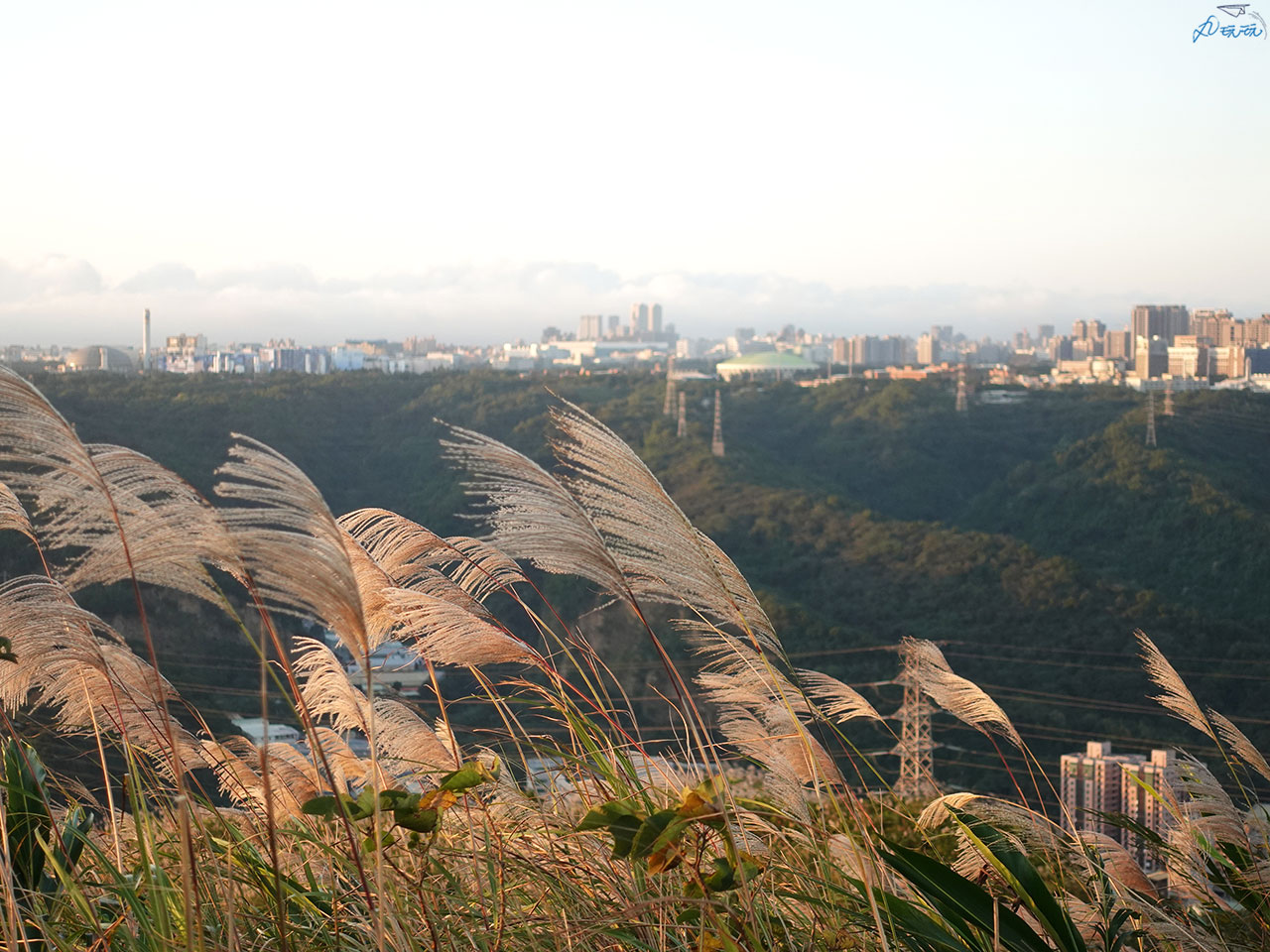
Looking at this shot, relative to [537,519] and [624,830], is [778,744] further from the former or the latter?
[537,519]

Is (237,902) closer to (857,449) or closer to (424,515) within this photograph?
(424,515)

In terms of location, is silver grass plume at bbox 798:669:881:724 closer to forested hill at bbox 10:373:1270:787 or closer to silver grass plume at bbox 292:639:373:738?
silver grass plume at bbox 292:639:373:738

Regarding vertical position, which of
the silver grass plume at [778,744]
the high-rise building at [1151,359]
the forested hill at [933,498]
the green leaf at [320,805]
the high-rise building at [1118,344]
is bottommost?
the forested hill at [933,498]

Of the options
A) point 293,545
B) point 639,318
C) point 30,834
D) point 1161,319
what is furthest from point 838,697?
point 639,318

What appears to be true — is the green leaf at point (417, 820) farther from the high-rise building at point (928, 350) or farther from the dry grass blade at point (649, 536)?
the high-rise building at point (928, 350)

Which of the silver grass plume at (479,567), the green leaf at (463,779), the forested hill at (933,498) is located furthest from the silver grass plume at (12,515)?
the forested hill at (933,498)

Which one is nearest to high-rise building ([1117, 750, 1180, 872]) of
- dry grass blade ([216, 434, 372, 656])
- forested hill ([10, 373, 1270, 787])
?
dry grass blade ([216, 434, 372, 656])
